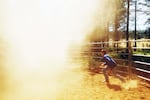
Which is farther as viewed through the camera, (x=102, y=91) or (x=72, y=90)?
(x=72, y=90)

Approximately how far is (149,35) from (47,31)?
677 inches

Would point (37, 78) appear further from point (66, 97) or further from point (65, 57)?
point (65, 57)

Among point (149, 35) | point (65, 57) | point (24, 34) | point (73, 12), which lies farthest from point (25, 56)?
point (149, 35)

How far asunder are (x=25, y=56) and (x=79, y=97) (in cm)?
1266

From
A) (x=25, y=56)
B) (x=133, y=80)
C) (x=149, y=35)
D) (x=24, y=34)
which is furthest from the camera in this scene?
(x=149, y=35)

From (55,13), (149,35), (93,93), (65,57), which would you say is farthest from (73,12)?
(93,93)

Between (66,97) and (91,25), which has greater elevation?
(91,25)

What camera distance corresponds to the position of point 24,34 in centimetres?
2847

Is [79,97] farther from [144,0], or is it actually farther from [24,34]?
[144,0]

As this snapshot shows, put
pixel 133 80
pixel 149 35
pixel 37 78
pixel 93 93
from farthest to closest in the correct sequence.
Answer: pixel 149 35 < pixel 37 78 < pixel 133 80 < pixel 93 93

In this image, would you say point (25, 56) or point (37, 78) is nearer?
point (37, 78)

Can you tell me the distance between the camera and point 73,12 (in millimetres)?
29422

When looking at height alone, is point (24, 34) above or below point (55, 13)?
below

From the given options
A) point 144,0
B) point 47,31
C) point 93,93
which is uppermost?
point 144,0
